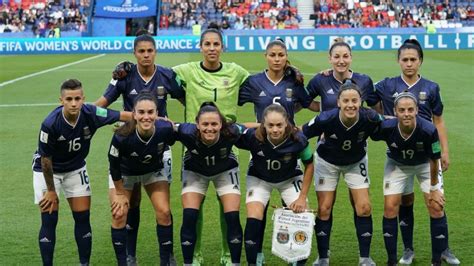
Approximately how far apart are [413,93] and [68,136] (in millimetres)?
3350

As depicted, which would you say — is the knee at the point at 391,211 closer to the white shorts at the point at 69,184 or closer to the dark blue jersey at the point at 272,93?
the dark blue jersey at the point at 272,93

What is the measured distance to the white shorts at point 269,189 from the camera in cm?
783

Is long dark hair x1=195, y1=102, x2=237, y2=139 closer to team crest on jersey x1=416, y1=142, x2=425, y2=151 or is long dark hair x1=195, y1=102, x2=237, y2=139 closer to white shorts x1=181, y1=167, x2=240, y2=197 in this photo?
white shorts x1=181, y1=167, x2=240, y2=197

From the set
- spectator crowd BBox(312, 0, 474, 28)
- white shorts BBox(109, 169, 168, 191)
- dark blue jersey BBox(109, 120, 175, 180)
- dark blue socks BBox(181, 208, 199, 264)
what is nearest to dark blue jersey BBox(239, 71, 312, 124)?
dark blue jersey BBox(109, 120, 175, 180)

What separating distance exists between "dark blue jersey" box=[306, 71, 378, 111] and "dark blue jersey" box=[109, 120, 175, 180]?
64.9 inches

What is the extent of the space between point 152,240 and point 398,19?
42022 millimetres

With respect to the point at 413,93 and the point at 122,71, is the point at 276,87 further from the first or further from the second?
the point at 122,71

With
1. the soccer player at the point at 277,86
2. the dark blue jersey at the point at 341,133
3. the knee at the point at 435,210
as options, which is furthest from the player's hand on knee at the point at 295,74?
the knee at the point at 435,210

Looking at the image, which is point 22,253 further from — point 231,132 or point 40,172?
point 231,132

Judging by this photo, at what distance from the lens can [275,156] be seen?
7742 mm

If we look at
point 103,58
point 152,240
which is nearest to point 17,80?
point 103,58

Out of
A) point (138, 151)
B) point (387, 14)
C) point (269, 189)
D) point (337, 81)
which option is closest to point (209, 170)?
point (269, 189)

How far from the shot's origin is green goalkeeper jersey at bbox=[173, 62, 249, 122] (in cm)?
832

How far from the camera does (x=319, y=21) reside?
4897 centimetres
